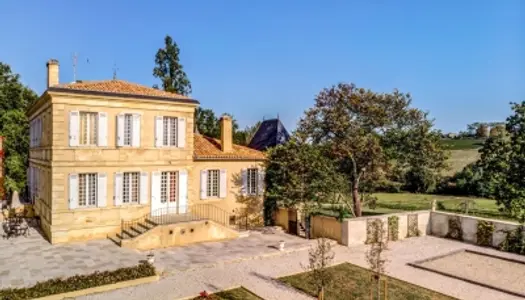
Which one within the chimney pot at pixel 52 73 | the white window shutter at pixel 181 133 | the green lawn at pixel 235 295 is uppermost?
the chimney pot at pixel 52 73

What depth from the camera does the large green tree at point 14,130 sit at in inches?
1174

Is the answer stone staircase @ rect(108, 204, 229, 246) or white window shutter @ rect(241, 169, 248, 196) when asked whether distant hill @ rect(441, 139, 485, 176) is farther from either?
stone staircase @ rect(108, 204, 229, 246)

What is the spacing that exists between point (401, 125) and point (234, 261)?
1467cm

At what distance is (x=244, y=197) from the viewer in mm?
23484

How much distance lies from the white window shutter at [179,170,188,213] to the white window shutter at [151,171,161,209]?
1.23 m

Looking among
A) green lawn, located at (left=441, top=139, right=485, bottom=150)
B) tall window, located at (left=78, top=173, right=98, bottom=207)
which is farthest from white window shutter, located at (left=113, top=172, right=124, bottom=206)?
green lawn, located at (left=441, top=139, right=485, bottom=150)

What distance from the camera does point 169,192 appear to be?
20.8 metres

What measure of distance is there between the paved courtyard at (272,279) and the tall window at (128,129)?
820 centimetres

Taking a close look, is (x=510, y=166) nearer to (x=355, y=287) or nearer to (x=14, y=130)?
(x=355, y=287)

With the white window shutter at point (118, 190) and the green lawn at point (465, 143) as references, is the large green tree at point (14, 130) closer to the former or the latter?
the white window shutter at point (118, 190)

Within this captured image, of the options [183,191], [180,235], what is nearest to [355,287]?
[180,235]

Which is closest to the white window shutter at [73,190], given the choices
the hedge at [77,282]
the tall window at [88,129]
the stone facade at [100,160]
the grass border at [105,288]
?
the stone facade at [100,160]

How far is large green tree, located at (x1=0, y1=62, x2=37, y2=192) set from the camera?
97.9 feet

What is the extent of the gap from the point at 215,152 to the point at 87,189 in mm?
7375
